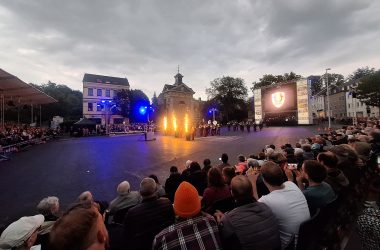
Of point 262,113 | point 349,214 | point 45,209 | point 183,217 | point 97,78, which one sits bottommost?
point 349,214

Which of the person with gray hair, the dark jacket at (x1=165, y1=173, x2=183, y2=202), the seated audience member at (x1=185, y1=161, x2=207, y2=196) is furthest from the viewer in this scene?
the seated audience member at (x1=185, y1=161, x2=207, y2=196)

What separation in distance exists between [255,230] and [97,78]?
219 ft

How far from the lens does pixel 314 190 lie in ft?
11.5

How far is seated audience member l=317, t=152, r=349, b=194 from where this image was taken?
→ 4.02m

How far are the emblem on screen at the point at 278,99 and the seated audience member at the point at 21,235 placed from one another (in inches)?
1729

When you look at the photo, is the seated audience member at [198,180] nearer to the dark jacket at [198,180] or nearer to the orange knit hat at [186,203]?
the dark jacket at [198,180]

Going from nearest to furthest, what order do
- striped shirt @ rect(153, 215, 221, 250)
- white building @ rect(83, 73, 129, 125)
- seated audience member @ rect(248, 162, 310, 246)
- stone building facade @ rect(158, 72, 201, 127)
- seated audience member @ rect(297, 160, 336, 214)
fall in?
striped shirt @ rect(153, 215, 221, 250), seated audience member @ rect(248, 162, 310, 246), seated audience member @ rect(297, 160, 336, 214), white building @ rect(83, 73, 129, 125), stone building facade @ rect(158, 72, 201, 127)

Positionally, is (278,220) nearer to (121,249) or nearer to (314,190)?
(314,190)

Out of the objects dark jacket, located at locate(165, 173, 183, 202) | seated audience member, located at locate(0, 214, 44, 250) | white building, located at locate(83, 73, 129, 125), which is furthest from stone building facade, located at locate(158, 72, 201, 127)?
seated audience member, located at locate(0, 214, 44, 250)

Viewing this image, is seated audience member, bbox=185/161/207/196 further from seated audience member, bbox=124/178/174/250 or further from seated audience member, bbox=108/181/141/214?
seated audience member, bbox=124/178/174/250

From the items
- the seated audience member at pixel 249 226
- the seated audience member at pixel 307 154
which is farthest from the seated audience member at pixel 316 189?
the seated audience member at pixel 307 154

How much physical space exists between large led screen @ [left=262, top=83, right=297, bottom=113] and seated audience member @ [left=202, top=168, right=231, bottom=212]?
4053cm

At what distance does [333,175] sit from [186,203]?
125 inches

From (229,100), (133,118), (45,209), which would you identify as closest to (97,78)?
(133,118)
